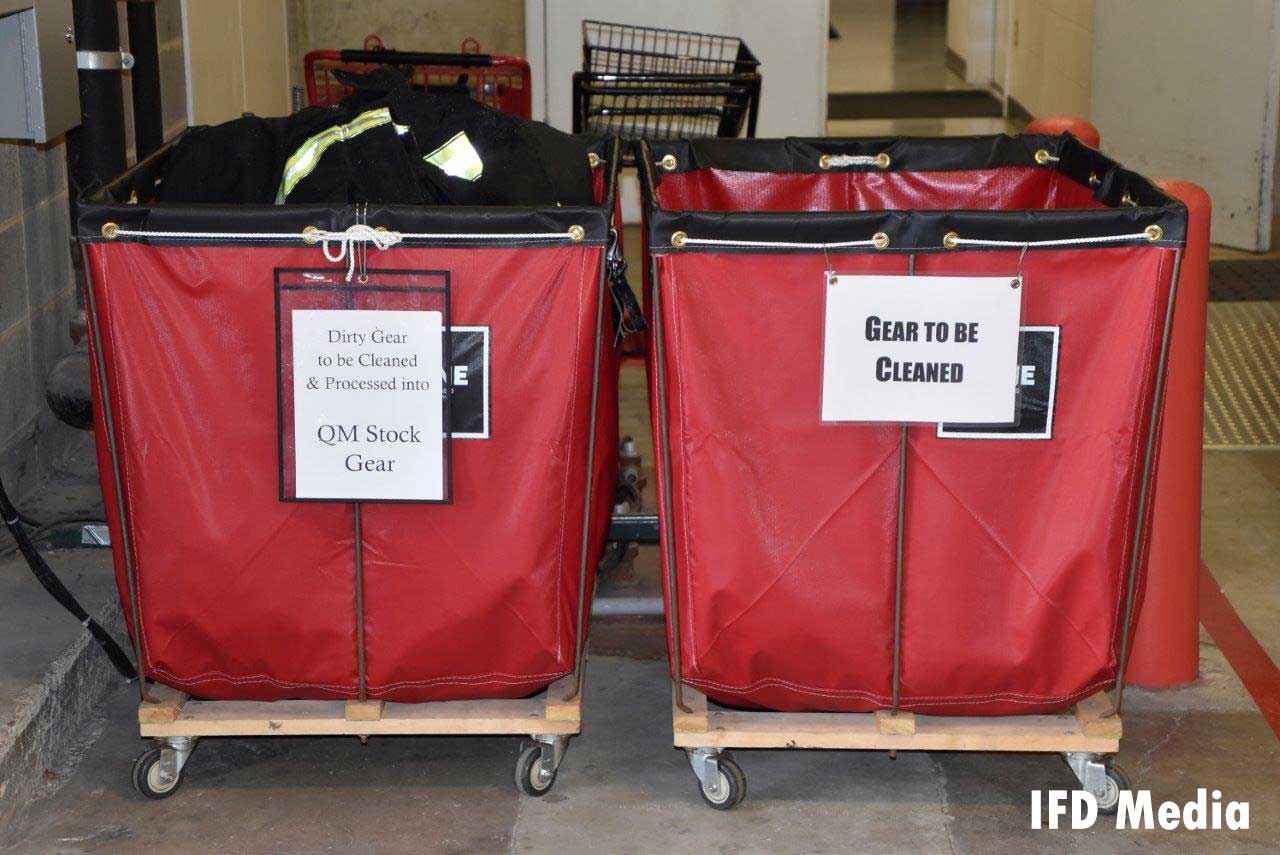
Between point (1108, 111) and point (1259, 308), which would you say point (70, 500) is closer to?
point (1259, 308)

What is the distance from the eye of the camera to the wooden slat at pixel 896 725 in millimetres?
3023

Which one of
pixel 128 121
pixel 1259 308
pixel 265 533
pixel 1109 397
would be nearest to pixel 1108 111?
pixel 1259 308

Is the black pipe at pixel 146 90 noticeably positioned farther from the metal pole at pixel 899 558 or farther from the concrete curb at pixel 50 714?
the metal pole at pixel 899 558

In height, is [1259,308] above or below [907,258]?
below

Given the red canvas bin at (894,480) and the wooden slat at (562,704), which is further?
the wooden slat at (562,704)

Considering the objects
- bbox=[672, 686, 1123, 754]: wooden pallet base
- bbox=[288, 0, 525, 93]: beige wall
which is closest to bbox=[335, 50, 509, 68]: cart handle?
bbox=[288, 0, 525, 93]: beige wall

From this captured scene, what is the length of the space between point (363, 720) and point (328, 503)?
16.9 inches

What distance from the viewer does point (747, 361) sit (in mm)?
2865

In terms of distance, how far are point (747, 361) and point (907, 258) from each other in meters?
0.33

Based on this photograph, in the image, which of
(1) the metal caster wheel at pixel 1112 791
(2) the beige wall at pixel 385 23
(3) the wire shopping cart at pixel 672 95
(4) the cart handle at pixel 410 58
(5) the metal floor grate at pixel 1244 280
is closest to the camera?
(1) the metal caster wheel at pixel 1112 791

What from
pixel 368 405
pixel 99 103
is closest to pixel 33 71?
pixel 99 103

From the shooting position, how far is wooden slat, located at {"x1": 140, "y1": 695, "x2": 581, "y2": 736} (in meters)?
3.07

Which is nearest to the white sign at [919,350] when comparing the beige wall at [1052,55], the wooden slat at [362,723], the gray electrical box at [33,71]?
the wooden slat at [362,723]

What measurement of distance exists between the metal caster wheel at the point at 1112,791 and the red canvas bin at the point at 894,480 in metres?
0.19
